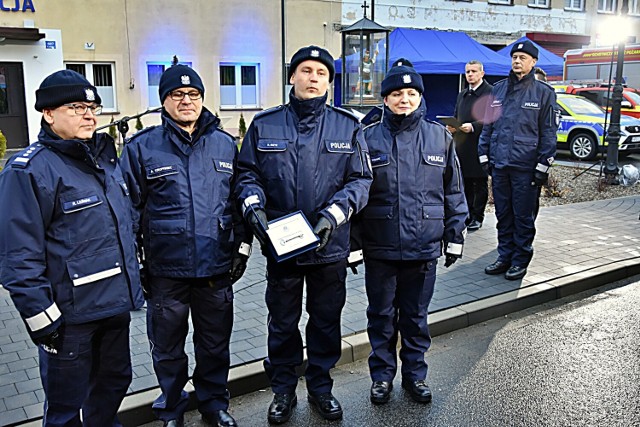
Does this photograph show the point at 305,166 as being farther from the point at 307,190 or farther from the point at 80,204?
the point at 80,204

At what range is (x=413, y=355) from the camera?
443cm

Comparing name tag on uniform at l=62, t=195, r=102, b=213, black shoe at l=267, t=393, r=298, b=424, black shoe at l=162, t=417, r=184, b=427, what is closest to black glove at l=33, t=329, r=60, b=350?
name tag on uniform at l=62, t=195, r=102, b=213

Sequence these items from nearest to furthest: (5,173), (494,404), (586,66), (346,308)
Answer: (5,173), (494,404), (346,308), (586,66)

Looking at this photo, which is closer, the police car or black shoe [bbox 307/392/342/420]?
black shoe [bbox 307/392/342/420]

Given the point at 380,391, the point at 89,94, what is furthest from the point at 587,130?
the point at 89,94

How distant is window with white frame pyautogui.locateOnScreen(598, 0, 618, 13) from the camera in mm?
31141

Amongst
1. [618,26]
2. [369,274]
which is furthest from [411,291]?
[618,26]

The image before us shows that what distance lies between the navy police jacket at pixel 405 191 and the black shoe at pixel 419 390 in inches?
34.4

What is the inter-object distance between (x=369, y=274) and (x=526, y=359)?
1.61 m

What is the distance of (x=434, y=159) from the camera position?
14.1ft

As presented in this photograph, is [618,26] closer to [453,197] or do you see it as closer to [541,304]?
[541,304]

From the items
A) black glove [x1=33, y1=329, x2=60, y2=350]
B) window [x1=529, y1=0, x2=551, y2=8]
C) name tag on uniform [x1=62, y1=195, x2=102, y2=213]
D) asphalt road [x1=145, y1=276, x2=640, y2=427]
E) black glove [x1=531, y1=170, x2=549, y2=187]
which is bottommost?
asphalt road [x1=145, y1=276, x2=640, y2=427]

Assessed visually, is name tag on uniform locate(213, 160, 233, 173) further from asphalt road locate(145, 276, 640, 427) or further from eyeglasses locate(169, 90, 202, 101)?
asphalt road locate(145, 276, 640, 427)

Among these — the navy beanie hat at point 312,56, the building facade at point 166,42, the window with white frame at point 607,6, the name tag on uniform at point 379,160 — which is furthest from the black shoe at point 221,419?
the window with white frame at point 607,6
